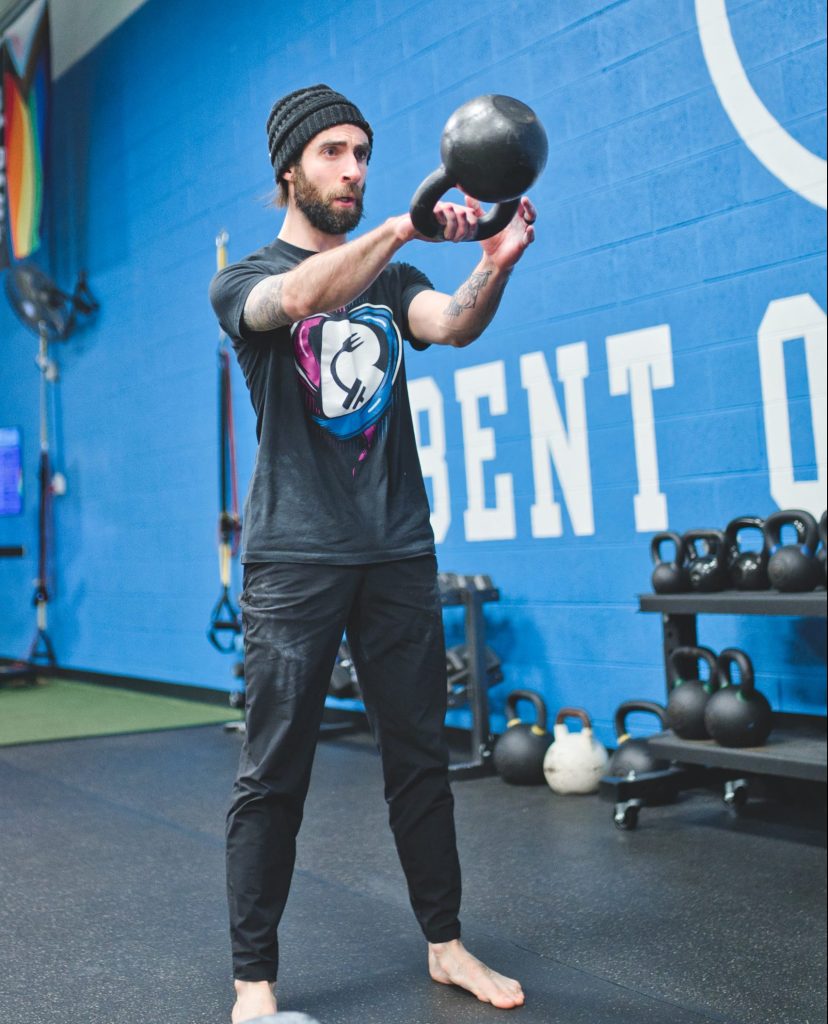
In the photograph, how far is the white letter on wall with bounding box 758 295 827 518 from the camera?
2.87 metres

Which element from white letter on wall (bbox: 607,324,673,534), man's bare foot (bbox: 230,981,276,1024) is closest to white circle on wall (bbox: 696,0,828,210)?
white letter on wall (bbox: 607,324,673,534)

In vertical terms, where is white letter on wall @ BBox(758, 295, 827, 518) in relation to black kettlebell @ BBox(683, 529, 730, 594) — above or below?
above

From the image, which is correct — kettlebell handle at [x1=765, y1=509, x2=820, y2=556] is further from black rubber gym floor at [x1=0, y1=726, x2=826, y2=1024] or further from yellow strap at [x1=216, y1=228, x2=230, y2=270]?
yellow strap at [x1=216, y1=228, x2=230, y2=270]

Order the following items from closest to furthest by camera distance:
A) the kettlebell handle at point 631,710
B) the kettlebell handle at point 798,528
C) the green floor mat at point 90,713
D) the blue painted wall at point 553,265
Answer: the kettlebell handle at point 798,528
the blue painted wall at point 553,265
the kettlebell handle at point 631,710
the green floor mat at point 90,713

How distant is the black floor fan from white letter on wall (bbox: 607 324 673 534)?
404 centimetres

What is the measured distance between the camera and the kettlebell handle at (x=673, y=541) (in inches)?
117

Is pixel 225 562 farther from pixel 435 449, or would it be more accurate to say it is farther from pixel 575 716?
pixel 575 716

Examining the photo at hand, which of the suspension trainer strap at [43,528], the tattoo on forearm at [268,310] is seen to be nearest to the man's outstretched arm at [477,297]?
the tattoo on forearm at [268,310]

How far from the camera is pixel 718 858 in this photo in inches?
104

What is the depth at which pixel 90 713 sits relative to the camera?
5496 mm

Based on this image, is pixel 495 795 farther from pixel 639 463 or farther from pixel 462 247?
pixel 462 247

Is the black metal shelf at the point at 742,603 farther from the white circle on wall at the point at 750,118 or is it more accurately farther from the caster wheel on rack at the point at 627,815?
the white circle on wall at the point at 750,118

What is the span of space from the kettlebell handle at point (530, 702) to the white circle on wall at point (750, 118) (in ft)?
5.31

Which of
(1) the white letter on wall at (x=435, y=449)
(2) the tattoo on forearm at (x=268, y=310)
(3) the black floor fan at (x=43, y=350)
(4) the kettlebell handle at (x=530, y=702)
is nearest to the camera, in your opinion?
(2) the tattoo on forearm at (x=268, y=310)
